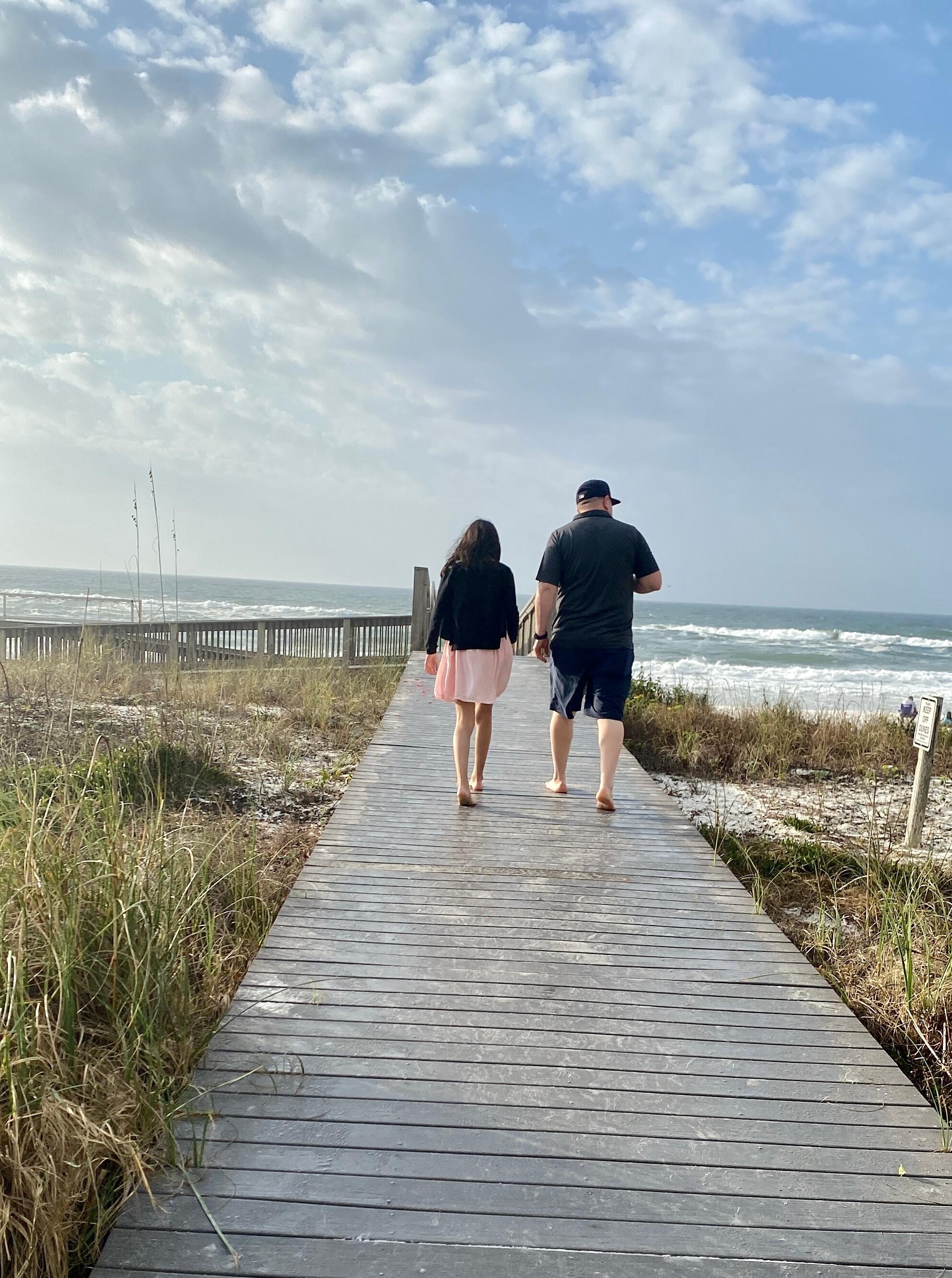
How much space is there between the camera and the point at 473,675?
15.4 feet

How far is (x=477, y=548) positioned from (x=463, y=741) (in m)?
1.09

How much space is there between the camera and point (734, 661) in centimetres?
3288

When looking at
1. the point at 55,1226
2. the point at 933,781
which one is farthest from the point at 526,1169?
the point at 933,781

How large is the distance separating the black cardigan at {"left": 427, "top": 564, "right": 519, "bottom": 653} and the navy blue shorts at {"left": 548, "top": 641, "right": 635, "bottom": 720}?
1.17ft

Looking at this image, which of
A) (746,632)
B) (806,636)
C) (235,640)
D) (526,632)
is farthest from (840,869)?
(746,632)

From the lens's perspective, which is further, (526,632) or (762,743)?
(526,632)

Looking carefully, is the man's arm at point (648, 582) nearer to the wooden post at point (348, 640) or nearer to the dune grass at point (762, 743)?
the dune grass at point (762, 743)

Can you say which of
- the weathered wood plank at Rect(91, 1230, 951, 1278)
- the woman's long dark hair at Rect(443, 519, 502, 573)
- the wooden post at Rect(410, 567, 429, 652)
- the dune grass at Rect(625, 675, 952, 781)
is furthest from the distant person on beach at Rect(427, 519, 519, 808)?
the wooden post at Rect(410, 567, 429, 652)

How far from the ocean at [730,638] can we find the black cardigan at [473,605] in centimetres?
240

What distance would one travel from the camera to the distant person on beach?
464 centimetres

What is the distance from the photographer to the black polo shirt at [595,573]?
14.9 feet

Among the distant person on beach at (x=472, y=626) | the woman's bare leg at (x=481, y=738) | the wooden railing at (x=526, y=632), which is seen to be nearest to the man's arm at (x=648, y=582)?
the distant person on beach at (x=472, y=626)

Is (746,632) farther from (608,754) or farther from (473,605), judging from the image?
(473,605)

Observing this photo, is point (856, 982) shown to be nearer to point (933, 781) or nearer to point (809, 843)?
point (809, 843)
